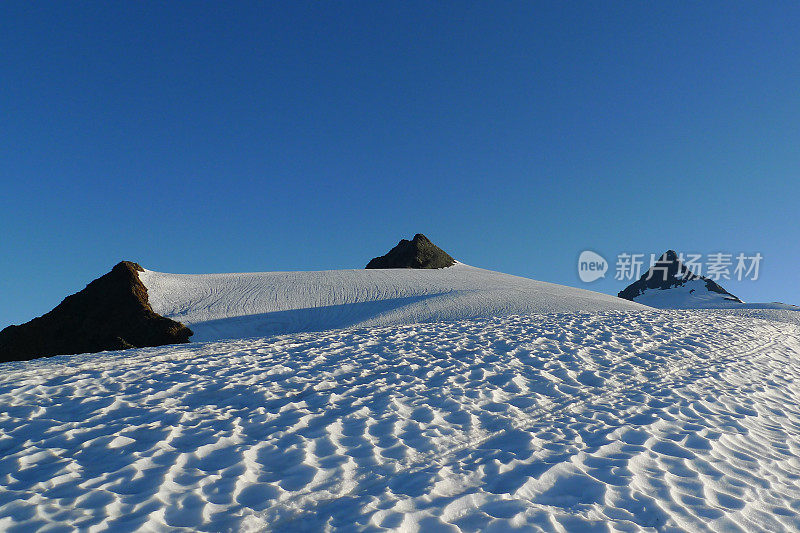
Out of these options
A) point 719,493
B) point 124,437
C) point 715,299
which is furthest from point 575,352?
point 715,299

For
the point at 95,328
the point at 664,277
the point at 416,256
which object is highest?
the point at 416,256

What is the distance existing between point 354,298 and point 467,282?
6592mm

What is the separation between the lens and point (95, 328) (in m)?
17.5

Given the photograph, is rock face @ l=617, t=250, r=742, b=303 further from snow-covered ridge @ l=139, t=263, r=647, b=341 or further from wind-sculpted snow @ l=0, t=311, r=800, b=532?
wind-sculpted snow @ l=0, t=311, r=800, b=532

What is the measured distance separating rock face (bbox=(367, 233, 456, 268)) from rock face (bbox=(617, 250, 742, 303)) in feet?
135

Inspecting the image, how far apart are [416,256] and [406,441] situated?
28.8 meters

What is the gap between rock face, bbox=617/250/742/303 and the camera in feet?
205

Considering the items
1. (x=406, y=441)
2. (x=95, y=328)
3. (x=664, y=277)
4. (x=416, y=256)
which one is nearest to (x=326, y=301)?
(x=95, y=328)

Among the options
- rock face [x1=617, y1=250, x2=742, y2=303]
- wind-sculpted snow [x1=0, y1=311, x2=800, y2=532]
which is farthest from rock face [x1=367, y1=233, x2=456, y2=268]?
rock face [x1=617, y1=250, x2=742, y2=303]

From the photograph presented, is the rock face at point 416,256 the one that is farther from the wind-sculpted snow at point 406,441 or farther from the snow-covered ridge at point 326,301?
the wind-sculpted snow at point 406,441

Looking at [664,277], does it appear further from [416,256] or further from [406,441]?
[406,441]

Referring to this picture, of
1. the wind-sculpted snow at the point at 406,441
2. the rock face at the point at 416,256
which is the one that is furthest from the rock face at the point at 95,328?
the rock face at the point at 416,256

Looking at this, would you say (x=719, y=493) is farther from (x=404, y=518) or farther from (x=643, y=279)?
(x=643, y=279)

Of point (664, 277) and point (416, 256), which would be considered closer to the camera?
point (416, 256)
